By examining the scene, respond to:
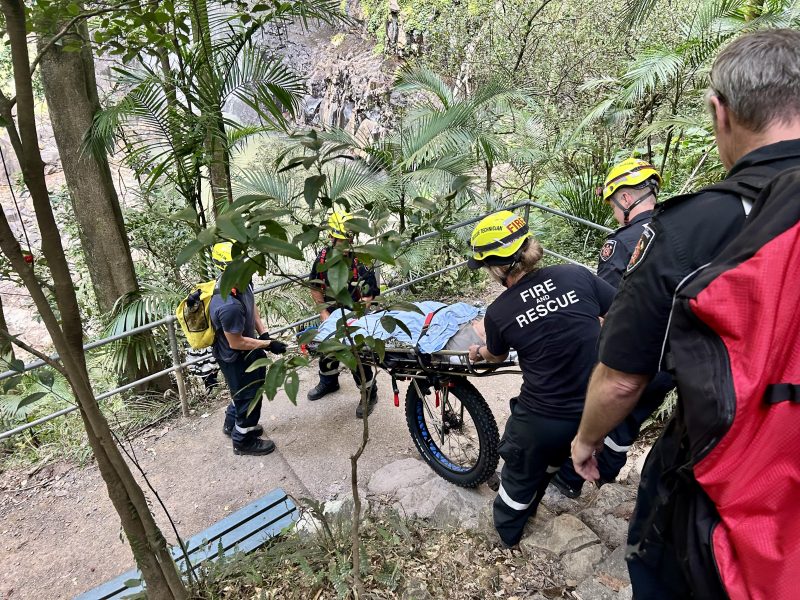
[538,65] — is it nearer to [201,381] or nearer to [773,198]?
[201,381]

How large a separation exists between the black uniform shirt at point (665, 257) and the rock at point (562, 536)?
1.62 meters

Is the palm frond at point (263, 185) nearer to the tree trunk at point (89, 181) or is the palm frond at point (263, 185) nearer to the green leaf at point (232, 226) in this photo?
the tree trunk at point (89, 181)

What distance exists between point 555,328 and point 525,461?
69 cm

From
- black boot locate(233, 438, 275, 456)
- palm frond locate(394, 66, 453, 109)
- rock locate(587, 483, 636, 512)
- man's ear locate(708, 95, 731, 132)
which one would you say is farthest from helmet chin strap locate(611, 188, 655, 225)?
palm frond locate(394, 66, 453, 109)

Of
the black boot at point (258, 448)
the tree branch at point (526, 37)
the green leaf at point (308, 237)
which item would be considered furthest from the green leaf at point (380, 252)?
the tree branch at point (526, 37)

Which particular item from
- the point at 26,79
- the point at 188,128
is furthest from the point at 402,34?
the point at 26,79

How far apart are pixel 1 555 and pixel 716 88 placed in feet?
14.1

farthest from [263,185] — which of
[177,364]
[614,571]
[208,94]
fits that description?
[614,571]

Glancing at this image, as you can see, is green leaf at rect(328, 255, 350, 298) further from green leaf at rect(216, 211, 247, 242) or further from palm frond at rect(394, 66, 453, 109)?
palm frond at rect(394, 66, 453, 109)

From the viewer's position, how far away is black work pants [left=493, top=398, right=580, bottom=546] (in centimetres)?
254

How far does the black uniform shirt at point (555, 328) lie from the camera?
7.97 feet

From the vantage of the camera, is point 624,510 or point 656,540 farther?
point 624,510

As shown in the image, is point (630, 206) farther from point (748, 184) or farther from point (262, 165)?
point (262, 165)

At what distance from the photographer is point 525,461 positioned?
2.62 m
